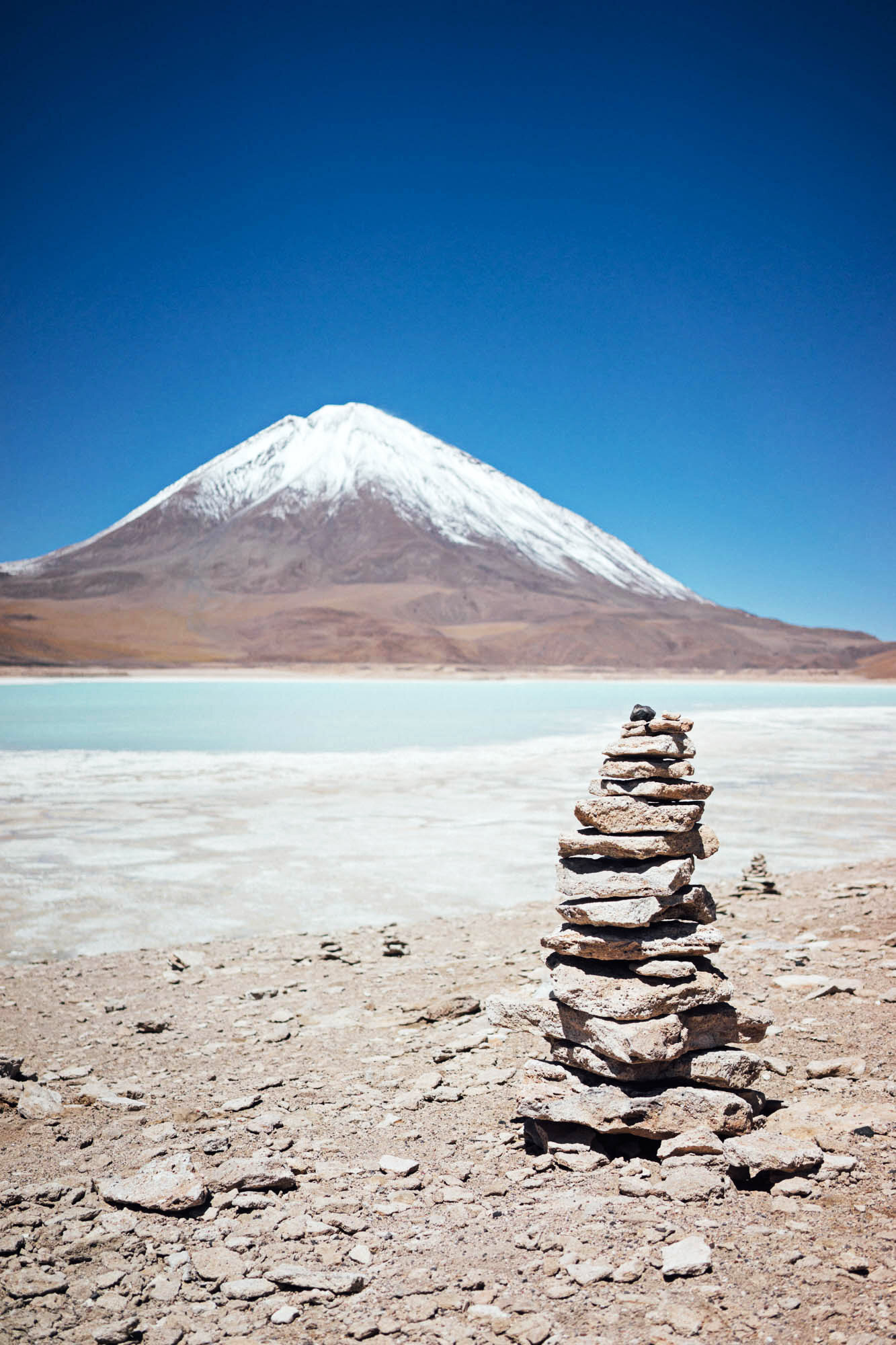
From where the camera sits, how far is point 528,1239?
3045 millimetres

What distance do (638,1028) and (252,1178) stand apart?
4.83 ft

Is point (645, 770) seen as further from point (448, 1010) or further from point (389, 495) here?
point (389, 495)

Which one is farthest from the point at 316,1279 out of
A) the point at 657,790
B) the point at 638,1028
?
the point at 657,790

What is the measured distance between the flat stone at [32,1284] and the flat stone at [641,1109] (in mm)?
1633

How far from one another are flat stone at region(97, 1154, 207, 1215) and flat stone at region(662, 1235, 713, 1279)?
61.6 inches

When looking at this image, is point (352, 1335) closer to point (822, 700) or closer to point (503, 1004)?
point (503, 1004)

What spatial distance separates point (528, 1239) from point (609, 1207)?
30 cm

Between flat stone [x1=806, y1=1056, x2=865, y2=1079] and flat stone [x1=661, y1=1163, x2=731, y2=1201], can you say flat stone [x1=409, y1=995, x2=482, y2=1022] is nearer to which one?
flat stone [x1=806, y1=1056, x2=865, y2=1079]

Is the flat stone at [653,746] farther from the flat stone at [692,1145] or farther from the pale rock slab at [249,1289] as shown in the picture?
the pale rock slab at [249,1289]

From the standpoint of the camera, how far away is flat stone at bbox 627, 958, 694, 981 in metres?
3.72

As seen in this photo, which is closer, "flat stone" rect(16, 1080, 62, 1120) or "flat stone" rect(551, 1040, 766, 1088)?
"flat stone" rect(551, 1040, 766, 1088)

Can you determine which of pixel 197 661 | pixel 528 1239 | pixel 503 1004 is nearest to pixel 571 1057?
pixel 503 1004

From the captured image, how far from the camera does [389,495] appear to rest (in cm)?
17075

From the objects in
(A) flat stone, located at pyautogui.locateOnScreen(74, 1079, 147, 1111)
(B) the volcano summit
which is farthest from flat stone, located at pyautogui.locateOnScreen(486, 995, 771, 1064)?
(B) the volcano summit
